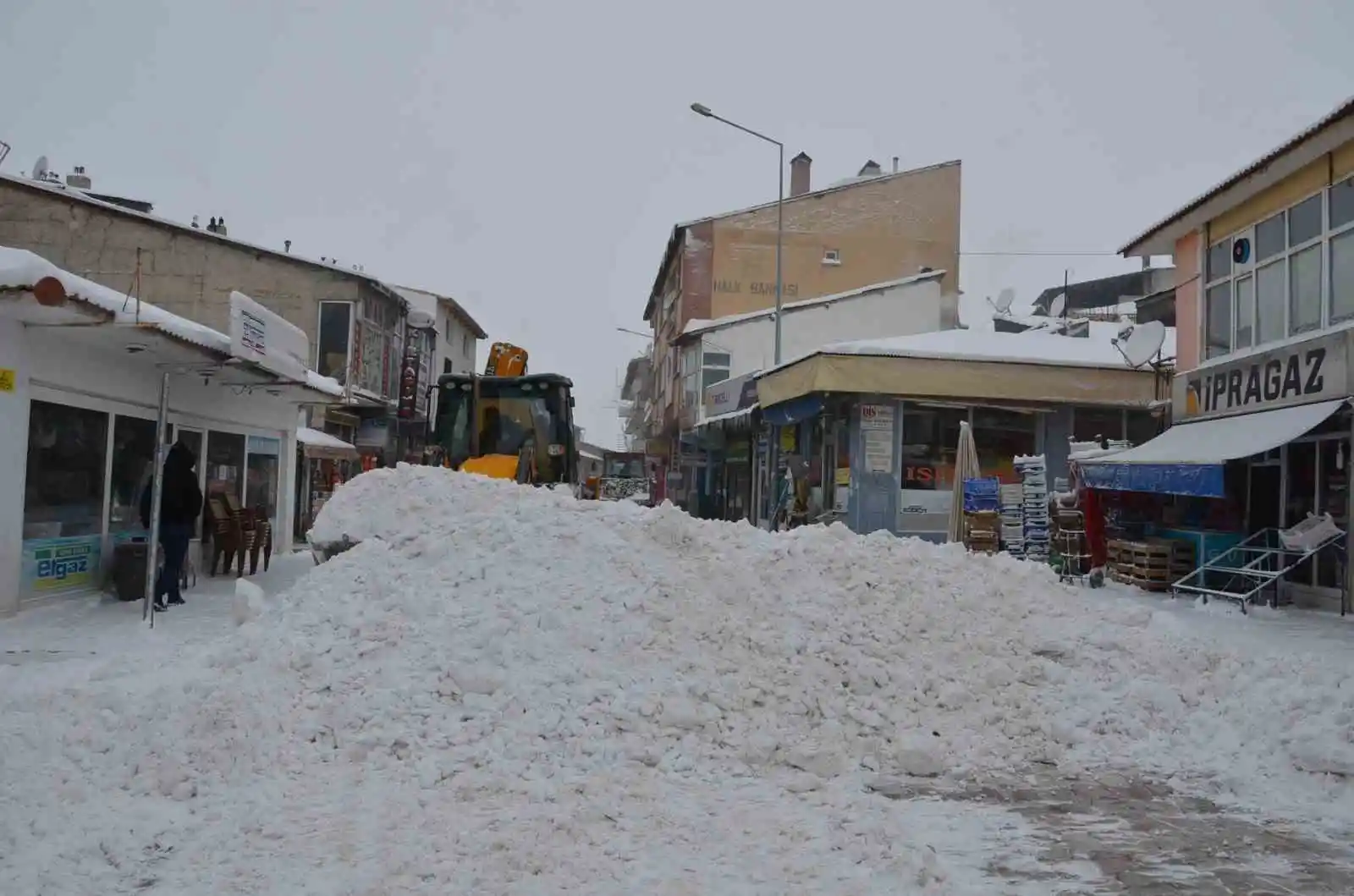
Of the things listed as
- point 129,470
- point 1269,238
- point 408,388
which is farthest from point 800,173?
point 129,470

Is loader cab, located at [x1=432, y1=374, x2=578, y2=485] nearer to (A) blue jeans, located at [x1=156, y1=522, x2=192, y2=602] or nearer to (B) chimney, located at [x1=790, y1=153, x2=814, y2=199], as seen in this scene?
(A) blue jeans, located at [x1=156, y1=522, x2=192, y2=602]

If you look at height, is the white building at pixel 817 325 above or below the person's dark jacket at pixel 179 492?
above

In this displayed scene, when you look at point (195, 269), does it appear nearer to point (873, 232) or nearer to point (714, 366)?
point (714, 366)

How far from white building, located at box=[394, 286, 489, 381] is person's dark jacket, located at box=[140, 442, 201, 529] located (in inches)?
856

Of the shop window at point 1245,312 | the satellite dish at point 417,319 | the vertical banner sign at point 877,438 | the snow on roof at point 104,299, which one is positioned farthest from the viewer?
the satellite dish at point 417,319

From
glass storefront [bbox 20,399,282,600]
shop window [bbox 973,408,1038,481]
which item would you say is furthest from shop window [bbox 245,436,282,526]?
shop window [bbox 973,408,1038,481]

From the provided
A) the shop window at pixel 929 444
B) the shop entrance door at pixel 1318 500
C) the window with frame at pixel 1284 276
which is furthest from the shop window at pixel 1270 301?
the shop window at pixel 929 444

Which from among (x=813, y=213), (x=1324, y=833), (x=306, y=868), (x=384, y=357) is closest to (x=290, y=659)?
(x=306, y=868)

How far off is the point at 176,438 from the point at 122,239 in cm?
1469

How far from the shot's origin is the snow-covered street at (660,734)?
15.1 feet

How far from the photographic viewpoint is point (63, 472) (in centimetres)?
1147

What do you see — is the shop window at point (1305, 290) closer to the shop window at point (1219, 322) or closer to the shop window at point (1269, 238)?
the shop window at point (1269, 238)

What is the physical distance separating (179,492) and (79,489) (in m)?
1.03

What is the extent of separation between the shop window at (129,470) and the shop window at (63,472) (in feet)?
0.90
